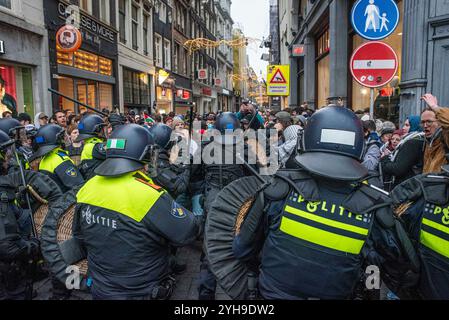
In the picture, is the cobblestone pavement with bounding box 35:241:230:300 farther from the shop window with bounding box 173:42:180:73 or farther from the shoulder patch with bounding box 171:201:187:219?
the shop window with bounding box 173:42:180:73

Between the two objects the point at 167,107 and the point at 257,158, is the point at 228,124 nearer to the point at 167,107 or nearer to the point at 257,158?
the point at 257,158

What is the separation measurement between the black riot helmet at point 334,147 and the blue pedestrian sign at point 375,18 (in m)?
3.50

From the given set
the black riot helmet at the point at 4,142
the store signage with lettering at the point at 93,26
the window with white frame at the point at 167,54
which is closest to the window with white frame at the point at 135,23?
the store signage with lettering at the point at 93,26

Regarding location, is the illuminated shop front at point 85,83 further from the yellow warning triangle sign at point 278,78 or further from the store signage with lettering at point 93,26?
the yellow warning triangle sign at point 278,78

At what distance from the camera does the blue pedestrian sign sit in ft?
15.2

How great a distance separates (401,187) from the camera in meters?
2.41

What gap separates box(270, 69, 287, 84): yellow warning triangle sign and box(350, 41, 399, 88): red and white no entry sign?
7793 mm

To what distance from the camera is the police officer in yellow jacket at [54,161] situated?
14.0 ft

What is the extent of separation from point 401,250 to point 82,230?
208 centimetres

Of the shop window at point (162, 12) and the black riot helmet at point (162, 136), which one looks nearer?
the black riot helmet at point (162, 136)

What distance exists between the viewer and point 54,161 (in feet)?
14.2

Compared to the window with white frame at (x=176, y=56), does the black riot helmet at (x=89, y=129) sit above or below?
below

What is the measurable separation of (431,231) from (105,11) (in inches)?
707

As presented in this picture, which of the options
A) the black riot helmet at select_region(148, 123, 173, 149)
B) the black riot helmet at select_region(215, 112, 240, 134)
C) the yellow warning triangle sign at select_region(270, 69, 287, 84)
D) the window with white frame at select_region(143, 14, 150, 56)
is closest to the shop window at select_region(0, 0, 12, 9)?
the black riot helmet at select_region(148, 123, 173, 149)
